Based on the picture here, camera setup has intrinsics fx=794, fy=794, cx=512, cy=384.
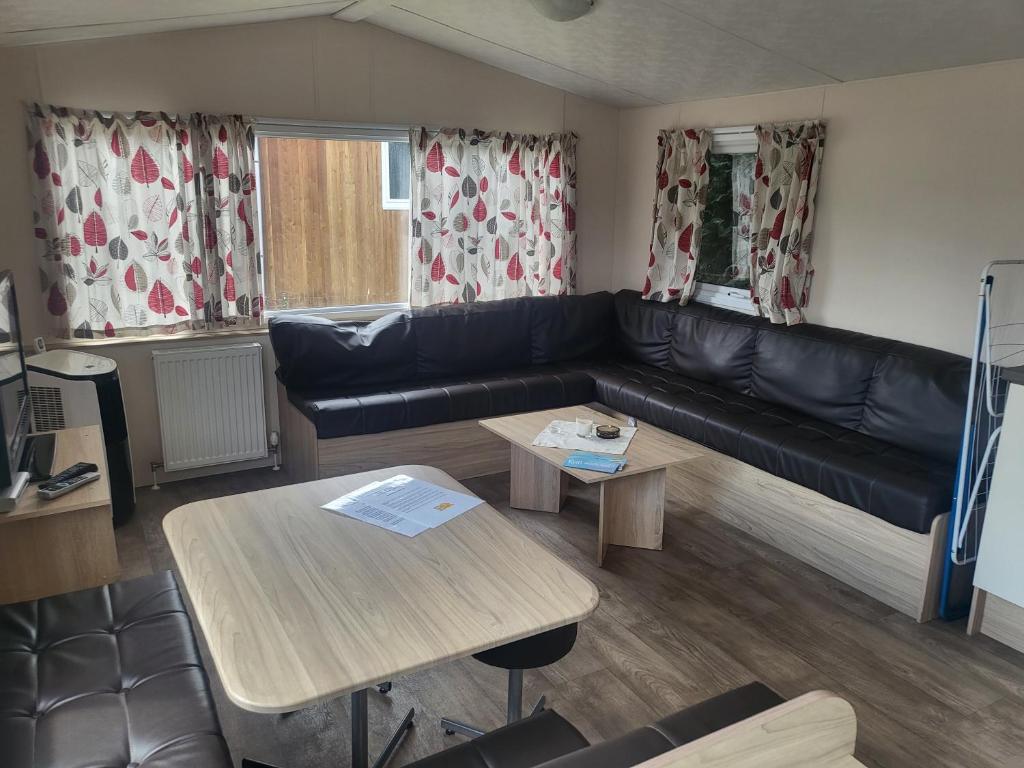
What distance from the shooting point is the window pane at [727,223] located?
4621 millimetres

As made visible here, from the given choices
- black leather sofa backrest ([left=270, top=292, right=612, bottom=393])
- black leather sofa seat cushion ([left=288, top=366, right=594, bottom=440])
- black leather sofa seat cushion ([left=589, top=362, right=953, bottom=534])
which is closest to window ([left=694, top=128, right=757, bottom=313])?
black leather sofa seat cushion ([left=589, top=362, right=953, bottom=534])

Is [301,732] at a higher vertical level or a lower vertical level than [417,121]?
lower

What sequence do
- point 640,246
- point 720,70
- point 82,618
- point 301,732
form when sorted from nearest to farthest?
point 82,618, point 301,732, point 720,70, point 640,246

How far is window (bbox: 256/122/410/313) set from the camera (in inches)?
173

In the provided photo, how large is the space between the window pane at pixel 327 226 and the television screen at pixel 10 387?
1942 mm

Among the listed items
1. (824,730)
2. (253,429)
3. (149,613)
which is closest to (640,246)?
(253,429)

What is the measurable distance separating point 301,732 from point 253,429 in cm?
230

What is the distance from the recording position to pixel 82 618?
2.04 m

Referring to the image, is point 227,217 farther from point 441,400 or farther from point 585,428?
point 585,428

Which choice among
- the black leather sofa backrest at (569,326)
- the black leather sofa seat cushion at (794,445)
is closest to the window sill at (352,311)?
the black leather sofa backrest at (569,326)

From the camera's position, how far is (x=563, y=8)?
341cm

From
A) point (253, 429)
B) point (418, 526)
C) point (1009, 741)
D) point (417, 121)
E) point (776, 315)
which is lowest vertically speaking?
point (1009, 741)

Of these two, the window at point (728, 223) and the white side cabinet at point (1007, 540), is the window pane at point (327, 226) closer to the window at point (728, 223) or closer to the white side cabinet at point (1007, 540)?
the window at point (728, 223)

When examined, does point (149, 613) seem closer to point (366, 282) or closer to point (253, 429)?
point (253, 429)
